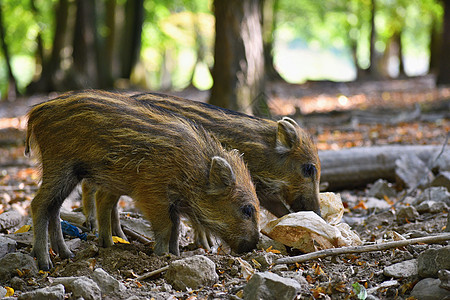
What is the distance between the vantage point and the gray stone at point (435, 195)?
6.22 metres

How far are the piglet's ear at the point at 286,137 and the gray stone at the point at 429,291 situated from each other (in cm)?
238

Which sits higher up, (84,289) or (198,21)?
(198,21)

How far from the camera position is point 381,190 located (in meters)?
6.96

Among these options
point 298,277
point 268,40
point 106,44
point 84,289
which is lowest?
point 298,277

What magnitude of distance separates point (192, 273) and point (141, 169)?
111 centimetres

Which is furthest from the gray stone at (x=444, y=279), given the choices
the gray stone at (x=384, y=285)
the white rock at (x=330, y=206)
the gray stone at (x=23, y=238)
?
the gray stone at (x=23, y=238)

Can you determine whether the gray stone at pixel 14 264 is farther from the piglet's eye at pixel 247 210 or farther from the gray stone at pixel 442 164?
the gray stone at pixel 442 164

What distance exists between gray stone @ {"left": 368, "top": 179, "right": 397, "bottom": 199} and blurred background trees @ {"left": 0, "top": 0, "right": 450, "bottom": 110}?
194 cm

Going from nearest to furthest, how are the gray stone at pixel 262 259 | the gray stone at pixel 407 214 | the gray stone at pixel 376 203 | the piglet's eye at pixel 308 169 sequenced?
the gray stone at pixel 262 259
the gray stone at pixel 407 214
the piglet's eye at pixel 308 169
the gray stone at pixel 376 203

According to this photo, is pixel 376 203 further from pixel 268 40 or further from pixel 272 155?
pixel 268 40

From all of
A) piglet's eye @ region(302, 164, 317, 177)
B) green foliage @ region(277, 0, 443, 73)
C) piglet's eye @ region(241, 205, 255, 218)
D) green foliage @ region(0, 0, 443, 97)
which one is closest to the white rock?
piglet's eye @ region(302, 164, 317, 177)

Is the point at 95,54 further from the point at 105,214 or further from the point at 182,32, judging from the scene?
the point at 105,214

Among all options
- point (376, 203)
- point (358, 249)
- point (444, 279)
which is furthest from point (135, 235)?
point (444, 279)

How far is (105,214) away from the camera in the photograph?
16.8 ft
